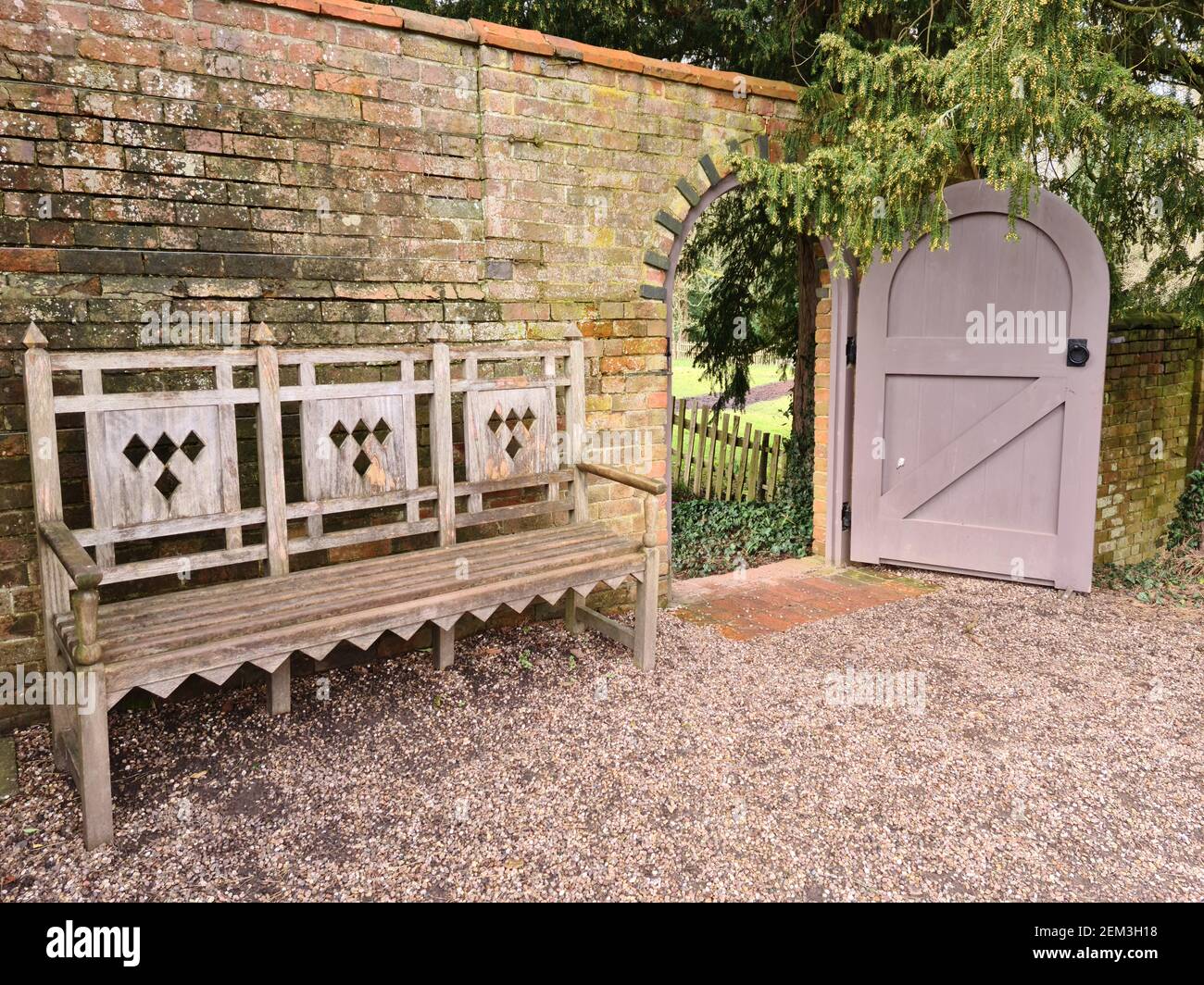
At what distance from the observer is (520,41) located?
4.14m

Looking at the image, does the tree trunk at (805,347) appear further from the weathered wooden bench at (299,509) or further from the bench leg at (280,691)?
the bench leg at (280,691)

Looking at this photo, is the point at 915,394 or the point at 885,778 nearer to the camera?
the point at 885,778

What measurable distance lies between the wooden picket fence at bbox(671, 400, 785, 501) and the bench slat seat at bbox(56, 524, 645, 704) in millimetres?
4628

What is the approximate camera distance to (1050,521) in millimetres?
5215

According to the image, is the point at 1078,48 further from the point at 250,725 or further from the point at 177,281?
the point at 250,725

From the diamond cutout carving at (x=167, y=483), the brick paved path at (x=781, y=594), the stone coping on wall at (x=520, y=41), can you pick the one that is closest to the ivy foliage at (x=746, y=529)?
the brick paved path at (x=781, y=594)

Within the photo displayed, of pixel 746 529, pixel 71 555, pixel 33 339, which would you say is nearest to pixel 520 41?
pixel 33 339

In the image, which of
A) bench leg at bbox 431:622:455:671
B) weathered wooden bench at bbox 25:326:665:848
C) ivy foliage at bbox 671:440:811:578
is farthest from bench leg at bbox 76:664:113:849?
ivy foliage at bbox 671:440:811:578

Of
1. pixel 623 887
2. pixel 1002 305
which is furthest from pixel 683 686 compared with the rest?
pixel 1002 305

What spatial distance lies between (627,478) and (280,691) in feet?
5.71

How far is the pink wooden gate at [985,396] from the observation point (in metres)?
4.98

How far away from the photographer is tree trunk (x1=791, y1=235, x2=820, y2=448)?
738 centimetres

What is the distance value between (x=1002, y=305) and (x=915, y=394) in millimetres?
724

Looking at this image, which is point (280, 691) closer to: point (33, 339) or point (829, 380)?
point (33, 339)
